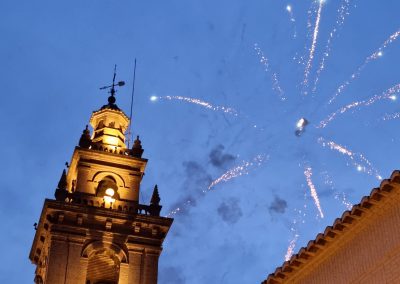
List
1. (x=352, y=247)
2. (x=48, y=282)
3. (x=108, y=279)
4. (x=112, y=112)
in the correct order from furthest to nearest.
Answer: (x=112, y=112)
(x=108, y=279)
(x=48, y=282)
(x=352, y=247)

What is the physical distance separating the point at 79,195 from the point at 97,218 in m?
2.07

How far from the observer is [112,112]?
2016 inches

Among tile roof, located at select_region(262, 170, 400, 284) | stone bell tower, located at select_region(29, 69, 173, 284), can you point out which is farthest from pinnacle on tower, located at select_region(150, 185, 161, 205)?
tile roof, located at select_region(262, 170, 400, 284)

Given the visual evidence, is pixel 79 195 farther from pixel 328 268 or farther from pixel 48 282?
pixel 328 268

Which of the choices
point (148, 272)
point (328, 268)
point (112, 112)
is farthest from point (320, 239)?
point (112, 112)

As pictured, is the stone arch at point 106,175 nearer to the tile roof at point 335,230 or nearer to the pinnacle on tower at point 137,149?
the pinnacle on tower at point 137,149

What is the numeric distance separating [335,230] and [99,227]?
21154mm

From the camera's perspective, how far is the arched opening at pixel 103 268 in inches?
1725

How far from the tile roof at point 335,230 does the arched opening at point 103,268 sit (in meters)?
16.7

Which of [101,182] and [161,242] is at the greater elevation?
[101,182]

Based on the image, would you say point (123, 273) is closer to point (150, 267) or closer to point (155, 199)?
point (150, 267)

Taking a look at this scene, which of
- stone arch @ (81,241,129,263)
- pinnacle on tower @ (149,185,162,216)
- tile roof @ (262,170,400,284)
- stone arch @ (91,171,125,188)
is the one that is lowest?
tile roof @ (262,170,400,284)

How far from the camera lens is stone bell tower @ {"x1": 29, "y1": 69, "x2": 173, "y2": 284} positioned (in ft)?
140

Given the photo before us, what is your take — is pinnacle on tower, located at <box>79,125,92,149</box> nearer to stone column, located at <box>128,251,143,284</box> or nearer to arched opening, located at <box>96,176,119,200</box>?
arched opening, located at <box>96,176,119,200</box>
